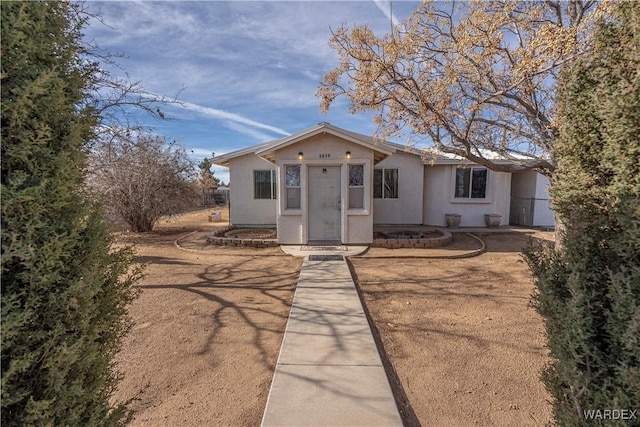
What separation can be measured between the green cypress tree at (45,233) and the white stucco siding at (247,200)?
13089mm

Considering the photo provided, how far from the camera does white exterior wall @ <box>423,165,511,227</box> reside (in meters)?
14.3

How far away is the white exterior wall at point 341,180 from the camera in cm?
967

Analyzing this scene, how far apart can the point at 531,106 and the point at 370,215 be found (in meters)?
5.12

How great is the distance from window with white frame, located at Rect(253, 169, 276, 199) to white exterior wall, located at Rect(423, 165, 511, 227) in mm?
7448

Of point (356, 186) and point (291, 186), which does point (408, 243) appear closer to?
point (356, 186)

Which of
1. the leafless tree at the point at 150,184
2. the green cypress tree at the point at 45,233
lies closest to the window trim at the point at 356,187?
the green cypress tree at the point at 45,233

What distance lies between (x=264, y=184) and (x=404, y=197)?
22.2 ft

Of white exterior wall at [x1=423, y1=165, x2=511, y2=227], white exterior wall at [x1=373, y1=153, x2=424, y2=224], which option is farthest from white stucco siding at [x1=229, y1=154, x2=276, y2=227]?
white exterior wall at [x1=423, y1=165, x2=511, y2=227]

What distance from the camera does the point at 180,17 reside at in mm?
6582

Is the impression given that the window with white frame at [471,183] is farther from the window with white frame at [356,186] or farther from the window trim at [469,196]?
the window with white frame at [356,186]

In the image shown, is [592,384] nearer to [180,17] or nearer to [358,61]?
[358,61]

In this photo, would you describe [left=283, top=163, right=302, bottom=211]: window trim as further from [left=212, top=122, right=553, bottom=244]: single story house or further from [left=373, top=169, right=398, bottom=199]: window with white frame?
[left=373, top=169, right=398, bottom=199]: window with white frame

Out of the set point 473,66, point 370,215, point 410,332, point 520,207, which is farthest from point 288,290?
point 520,207

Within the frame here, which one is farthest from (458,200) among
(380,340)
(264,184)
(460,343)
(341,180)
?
(380,340)
